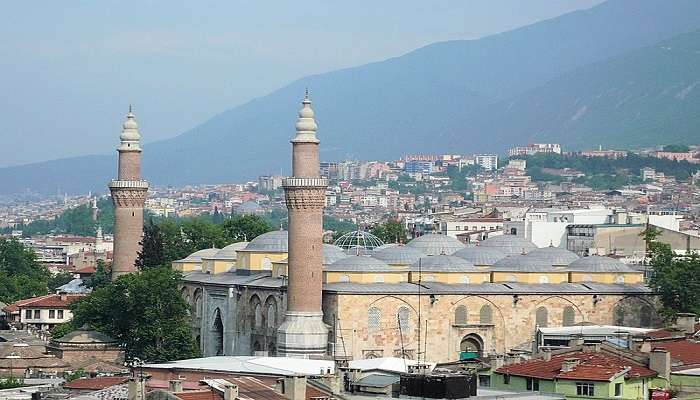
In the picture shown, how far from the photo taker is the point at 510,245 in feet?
213

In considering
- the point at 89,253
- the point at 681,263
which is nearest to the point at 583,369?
the point at 681,263

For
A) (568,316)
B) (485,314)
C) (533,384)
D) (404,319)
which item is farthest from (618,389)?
(568,316)

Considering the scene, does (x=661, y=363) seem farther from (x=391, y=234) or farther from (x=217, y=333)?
(x=391, y=234)

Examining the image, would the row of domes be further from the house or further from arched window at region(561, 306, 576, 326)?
the house

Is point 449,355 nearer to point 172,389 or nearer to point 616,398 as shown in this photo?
point 616,398

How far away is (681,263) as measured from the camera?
58469 millimetres

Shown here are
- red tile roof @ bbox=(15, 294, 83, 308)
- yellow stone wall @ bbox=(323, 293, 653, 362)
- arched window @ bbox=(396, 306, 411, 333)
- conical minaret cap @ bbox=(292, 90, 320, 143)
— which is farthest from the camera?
red tile roof @ bbox=(15, 294, 83, 308)


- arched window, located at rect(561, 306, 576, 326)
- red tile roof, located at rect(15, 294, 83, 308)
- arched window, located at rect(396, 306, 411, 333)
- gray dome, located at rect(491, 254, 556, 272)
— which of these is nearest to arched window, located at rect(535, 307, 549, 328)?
arched window, located at rect(561, 306, 576, 326)

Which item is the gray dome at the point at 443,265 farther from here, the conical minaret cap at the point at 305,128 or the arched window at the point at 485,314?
the conical minaret cap at the point at 305,128

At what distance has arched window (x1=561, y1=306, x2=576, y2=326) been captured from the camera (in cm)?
5581

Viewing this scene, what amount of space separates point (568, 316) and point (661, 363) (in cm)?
2338

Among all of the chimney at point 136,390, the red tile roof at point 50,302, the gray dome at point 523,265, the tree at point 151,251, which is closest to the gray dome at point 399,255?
the gray dome at point 523,265

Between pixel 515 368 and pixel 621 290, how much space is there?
937 inches

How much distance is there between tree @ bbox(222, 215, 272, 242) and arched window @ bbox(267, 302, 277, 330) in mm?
24084
